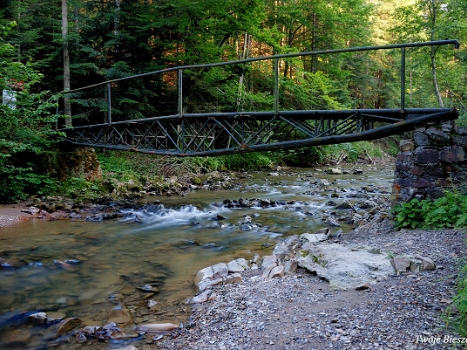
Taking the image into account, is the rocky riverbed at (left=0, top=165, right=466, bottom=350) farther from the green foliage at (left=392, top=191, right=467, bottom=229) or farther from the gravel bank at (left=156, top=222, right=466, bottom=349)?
the green foliage at (left=392, top=191, right=467, bottom=229)

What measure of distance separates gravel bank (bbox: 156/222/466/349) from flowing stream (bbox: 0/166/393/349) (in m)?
0.74

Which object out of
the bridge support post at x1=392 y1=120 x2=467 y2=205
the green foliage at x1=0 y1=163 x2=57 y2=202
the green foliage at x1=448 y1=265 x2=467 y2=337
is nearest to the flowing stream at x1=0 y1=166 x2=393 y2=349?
the green foliage at x1=0 y1=163 x2=57 y2=202

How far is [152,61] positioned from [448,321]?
18678 mm

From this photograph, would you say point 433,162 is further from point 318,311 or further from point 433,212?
point 318,311

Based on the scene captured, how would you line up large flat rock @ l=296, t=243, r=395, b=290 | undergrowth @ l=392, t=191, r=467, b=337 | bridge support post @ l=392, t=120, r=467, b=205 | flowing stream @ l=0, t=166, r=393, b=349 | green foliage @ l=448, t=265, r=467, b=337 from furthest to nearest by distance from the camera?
bridge support post @ l=392, t=120, r=467, b=205
undergrowth @ l=392, t=191, r=467, b=337
flowing stream @ l=0, t=166, r=393, b=349
large flat rock @ l=296, t=243, r=395, b=290
green foliage @ l=448, t=265, r=467, b=337

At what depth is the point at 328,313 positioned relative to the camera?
3621mm

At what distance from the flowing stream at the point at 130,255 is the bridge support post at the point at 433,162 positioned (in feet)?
8.21

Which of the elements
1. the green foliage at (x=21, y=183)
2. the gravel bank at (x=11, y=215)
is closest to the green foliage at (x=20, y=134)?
the green foliage at (x=21, y=183)

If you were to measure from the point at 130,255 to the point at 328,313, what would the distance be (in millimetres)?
5013

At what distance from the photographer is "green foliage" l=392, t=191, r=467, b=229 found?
19.9 feet

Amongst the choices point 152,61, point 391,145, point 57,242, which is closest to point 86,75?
point 152,61

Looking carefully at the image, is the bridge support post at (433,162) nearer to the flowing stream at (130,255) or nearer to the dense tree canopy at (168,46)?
the flowing stream at (130,255)

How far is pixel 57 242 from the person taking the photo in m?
8.29

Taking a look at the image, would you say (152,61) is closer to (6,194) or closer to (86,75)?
(86,75)
